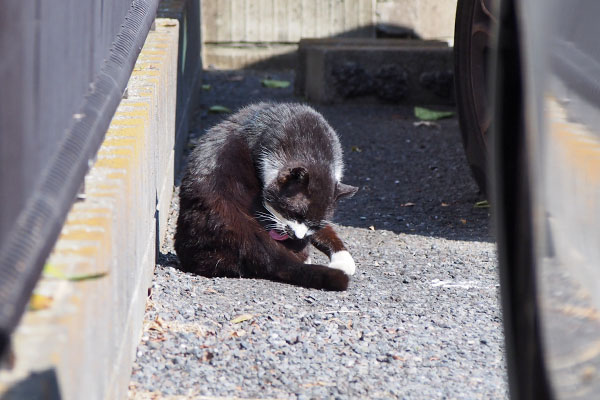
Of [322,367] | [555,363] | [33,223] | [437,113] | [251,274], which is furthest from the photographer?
[437,113]

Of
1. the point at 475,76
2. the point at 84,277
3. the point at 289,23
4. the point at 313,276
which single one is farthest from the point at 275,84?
the point at 84,277

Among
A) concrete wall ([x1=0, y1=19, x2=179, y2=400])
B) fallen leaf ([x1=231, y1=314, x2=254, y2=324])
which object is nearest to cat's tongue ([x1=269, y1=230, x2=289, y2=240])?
concrete wall ([x1=0, y1=19, x2=179, y2=400])

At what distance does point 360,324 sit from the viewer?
3279 mm

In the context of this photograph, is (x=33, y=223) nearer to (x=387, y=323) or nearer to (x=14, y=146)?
(x=14, y=146)

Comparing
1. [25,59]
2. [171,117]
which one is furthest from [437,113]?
[25,59]

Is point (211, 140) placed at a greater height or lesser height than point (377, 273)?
greater

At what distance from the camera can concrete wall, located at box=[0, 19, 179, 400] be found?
62.6 inches

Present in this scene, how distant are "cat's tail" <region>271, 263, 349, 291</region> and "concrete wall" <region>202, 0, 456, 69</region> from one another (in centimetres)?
586

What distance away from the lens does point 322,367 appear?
2861mm

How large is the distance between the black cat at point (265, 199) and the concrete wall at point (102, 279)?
0.22 meters

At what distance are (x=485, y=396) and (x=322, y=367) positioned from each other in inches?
21.9

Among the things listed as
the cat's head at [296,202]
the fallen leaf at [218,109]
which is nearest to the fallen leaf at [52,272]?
the cat's head at [296,202]

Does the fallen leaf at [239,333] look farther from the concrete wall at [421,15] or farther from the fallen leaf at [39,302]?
the concrete wall at [421,15]

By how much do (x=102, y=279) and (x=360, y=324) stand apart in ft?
4.80
